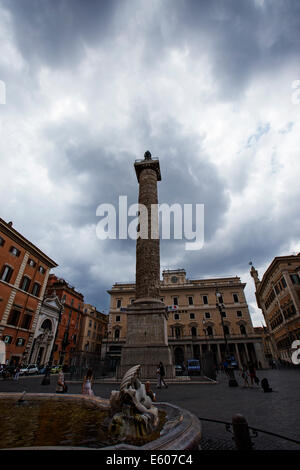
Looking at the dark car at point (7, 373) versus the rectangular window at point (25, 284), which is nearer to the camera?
the dark car at point (7, 373)

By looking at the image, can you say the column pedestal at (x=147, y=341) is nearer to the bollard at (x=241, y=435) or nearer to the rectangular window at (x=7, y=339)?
the bollard at (x=241, y=435)

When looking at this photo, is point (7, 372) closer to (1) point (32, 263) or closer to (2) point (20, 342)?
(2) point (20, 342)

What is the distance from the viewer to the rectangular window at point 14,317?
21.0 metres

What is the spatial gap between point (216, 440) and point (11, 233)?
23.7 meters

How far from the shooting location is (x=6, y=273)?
70.0 ft

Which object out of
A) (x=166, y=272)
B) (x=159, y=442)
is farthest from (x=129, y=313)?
(x=166, y=272)

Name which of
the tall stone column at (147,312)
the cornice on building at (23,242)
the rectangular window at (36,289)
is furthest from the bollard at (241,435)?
the rectangular window at (36,289)

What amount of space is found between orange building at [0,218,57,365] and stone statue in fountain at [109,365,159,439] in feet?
69.4

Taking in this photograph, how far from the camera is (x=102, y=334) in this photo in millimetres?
46000

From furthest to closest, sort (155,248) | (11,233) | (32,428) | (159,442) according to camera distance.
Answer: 1. (11,233)
2. (155,248)
3. (32,428)
4. (159,442)

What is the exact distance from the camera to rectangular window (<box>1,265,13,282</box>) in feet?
68.6

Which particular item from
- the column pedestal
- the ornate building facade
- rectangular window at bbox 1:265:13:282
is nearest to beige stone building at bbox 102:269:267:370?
the ornate building facade

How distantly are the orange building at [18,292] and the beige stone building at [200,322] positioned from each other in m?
14.5
